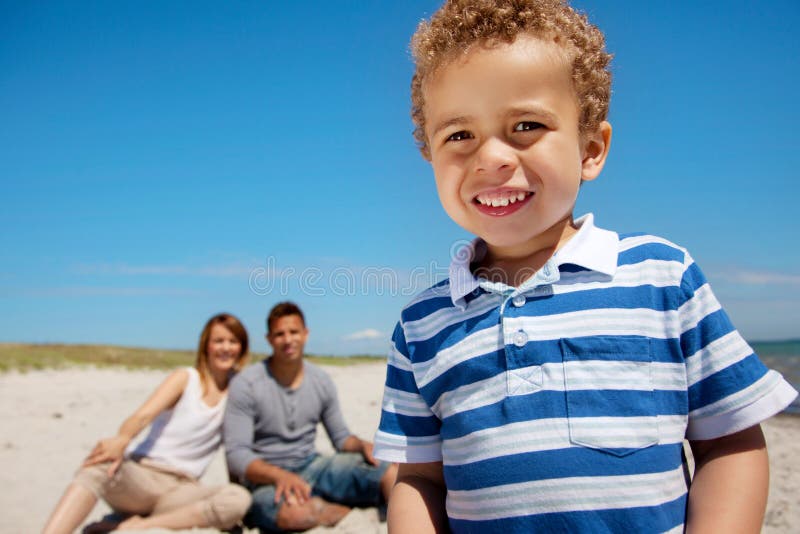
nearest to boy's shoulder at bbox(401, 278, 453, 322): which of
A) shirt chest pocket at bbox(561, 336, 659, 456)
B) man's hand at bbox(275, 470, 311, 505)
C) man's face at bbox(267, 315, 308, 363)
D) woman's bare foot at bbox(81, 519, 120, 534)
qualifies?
shirt chest pocket at bbox(561, 336, 659, 456)

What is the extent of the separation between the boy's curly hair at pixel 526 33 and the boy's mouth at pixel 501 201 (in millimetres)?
253

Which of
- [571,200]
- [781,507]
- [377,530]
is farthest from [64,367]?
[571,200]

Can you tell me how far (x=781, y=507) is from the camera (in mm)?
3965

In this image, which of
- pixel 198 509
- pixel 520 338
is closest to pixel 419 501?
pixel 520 338

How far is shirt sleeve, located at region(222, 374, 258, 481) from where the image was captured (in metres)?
4.70

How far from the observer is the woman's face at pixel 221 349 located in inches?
203

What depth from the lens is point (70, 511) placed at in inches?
163

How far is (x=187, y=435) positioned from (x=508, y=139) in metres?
4.26

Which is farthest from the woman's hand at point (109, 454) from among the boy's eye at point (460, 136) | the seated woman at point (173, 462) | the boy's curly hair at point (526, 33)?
the boy's eye at point (460, 136)

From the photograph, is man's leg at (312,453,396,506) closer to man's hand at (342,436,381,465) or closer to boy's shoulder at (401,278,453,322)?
man's hand at (342,436,381,465)

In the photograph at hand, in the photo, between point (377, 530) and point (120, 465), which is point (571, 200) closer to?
point (377, 530)

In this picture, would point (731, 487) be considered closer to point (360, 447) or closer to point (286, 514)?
point (286, 514)

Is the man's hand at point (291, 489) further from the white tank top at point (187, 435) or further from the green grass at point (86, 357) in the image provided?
the green grass at point (86, 357)

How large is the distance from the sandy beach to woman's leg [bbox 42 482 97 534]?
64 cm
